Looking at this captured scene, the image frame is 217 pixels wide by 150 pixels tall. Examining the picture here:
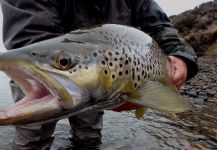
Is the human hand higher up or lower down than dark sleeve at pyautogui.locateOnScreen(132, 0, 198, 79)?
lower down

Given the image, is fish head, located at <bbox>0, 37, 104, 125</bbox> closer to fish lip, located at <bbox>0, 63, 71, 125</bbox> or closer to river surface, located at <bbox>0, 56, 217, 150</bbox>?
A: fish lip, located at <bbox>0, 63, 71, 125</bbox>

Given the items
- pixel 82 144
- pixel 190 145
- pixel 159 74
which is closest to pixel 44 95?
pixel 159 74

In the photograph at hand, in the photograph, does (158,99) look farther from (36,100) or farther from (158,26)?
(158,26)

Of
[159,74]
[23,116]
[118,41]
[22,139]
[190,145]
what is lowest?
[190,145]

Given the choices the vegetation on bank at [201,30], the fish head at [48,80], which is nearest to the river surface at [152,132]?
the fish head at [48,80]

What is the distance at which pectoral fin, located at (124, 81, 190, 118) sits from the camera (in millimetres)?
2127

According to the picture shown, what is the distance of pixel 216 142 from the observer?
4645mm

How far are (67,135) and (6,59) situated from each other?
11.2ft

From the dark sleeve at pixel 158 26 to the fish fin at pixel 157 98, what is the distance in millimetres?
1086

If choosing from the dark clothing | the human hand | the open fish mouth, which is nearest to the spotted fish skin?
the open fish mouth

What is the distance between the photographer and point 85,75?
1.91 m

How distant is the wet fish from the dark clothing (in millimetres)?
732

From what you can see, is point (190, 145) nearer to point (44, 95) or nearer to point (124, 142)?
point (124, 142)

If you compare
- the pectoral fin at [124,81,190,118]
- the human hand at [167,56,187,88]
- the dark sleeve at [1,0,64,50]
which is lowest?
the pectoral fin at [124,81,190,118]
